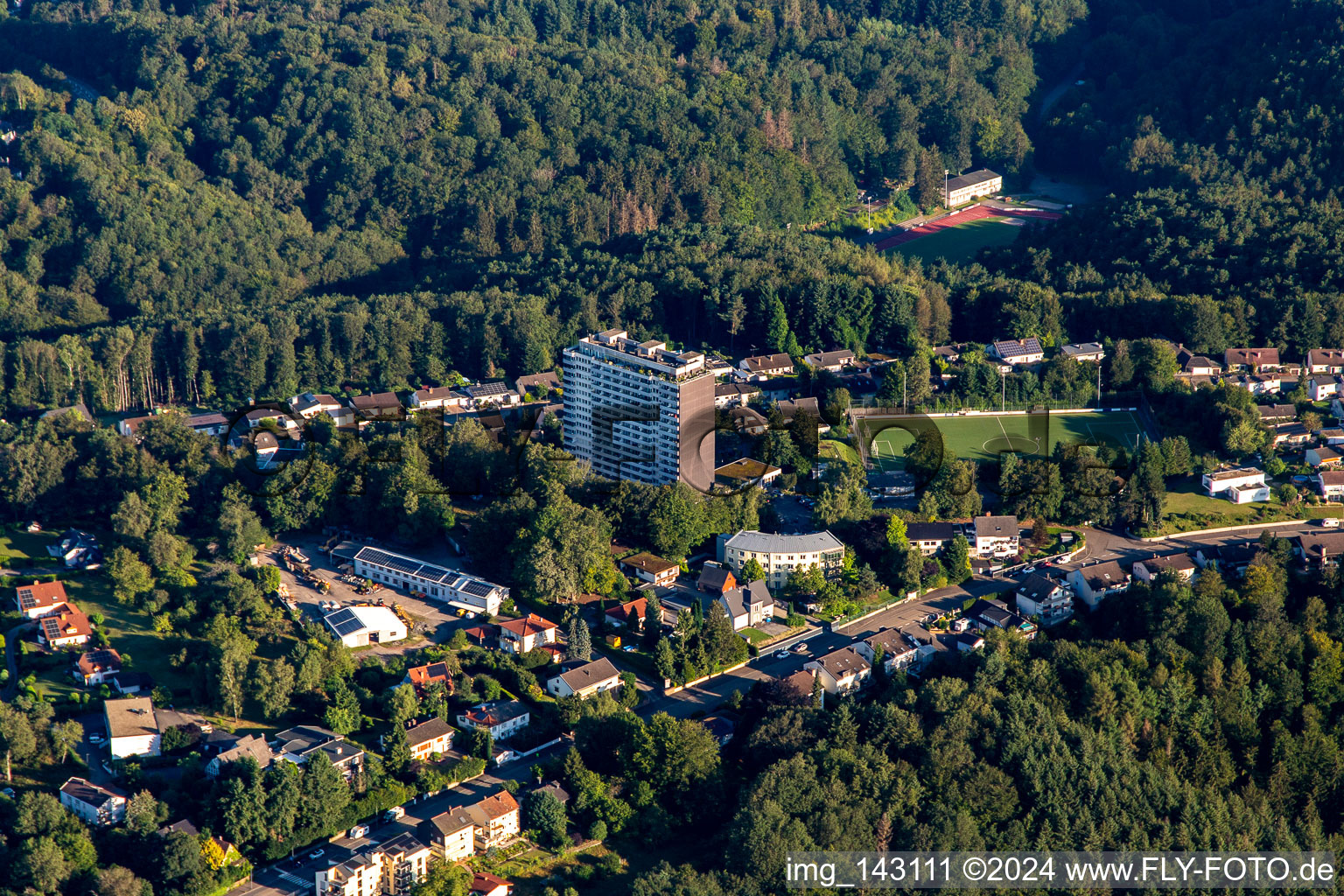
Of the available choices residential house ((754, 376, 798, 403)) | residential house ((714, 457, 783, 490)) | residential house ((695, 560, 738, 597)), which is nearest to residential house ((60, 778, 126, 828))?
residential house ((695, 560, 738, 597))

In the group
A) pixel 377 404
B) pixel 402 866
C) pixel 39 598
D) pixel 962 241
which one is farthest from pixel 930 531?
pixel 962 241

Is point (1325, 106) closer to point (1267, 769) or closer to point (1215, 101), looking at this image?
point (1215, 101)

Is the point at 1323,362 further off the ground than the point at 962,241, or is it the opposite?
the point at 962,241

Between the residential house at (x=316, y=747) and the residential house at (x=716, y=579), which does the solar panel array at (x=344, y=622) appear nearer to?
the residential house at (x=316, y=747)

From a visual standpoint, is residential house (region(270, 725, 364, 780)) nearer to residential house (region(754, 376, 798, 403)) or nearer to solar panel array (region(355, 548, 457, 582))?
solar panel array (region(355, 548, 457, 582))

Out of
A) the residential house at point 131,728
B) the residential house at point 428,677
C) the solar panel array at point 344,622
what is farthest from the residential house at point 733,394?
the residential house at point 131,728

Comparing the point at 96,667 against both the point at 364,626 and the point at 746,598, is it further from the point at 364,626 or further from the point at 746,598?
the point at 746,598

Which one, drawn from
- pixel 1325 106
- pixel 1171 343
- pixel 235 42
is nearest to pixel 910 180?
pixel 1325 106
